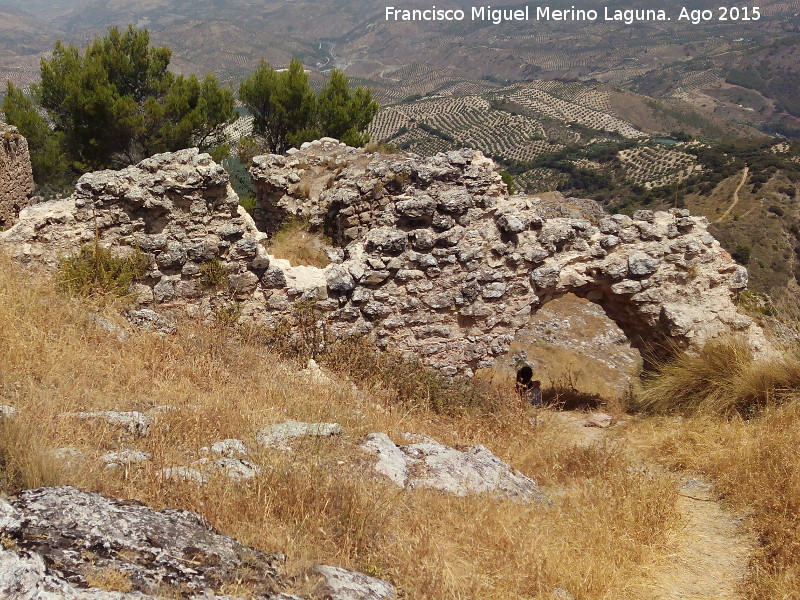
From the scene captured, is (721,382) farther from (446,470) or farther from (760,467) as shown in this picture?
(446,470)

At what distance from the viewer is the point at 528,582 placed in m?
3.51

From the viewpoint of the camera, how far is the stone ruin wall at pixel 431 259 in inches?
291

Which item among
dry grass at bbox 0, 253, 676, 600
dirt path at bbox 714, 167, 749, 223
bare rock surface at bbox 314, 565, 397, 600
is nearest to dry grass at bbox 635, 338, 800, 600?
dry grass at bbox 0, 253, 676, 600

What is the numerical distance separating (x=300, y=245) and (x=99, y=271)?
13.5 ft

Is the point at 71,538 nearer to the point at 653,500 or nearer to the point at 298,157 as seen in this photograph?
the point at 653,500

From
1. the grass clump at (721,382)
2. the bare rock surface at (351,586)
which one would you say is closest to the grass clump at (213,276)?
the bare rock surface at (351,586)

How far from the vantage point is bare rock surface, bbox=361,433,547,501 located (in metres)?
4.63

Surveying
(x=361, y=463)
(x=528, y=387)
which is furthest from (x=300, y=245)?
(x=361, y=463)

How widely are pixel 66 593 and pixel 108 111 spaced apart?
60.3ft

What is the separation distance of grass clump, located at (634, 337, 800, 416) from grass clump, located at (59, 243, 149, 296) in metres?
6.95

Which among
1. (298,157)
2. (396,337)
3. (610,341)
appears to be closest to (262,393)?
(396,337)

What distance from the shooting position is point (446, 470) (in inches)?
193

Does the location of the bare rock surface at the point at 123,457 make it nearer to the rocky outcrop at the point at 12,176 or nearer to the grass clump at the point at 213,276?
the grass clump at the point at 213,276

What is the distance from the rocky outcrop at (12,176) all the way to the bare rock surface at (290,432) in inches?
259
